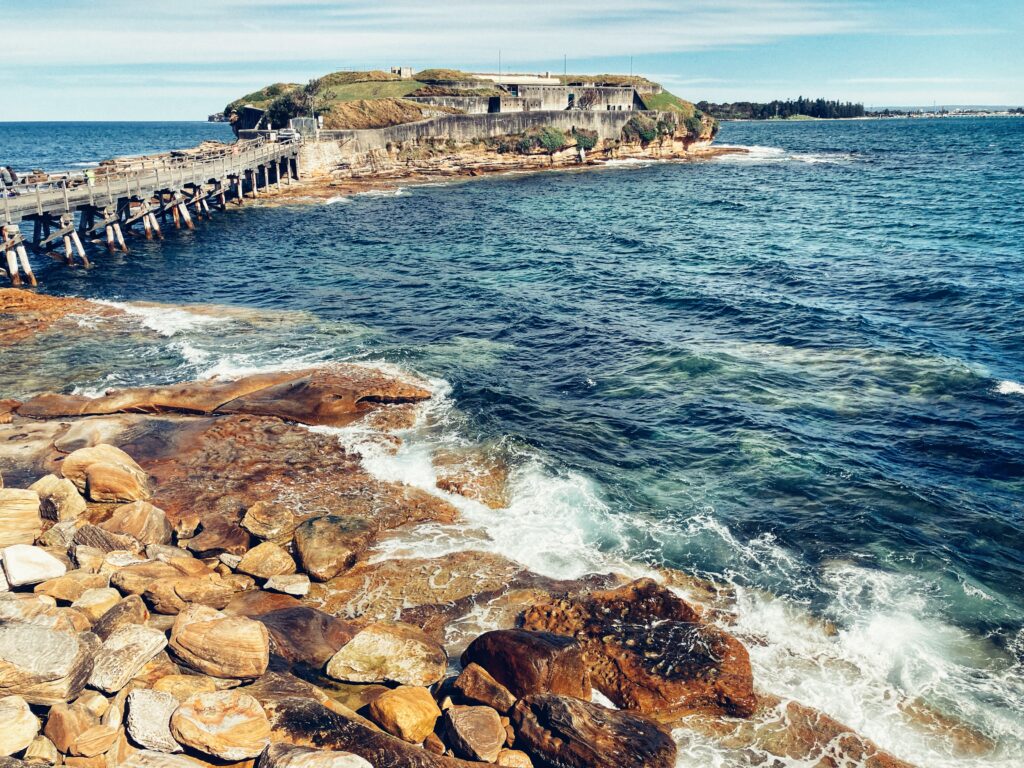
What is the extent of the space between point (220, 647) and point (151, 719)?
1.31 m

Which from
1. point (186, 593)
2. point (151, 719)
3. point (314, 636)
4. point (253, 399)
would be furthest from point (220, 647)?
point (253, 399)

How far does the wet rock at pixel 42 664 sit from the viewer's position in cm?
769

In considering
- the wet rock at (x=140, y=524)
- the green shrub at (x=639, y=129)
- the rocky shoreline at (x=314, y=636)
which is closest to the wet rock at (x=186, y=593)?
the rocky shoreline at (x=314, y=636)

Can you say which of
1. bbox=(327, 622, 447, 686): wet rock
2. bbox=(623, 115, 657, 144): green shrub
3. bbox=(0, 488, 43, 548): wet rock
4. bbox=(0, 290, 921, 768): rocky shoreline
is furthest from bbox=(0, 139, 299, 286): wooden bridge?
bbox=(623, 115, 657, 144): green shrub

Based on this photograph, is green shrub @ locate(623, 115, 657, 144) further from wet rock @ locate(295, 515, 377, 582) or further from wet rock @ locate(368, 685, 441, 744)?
wet rock @ locate(368, 685, 441, 744)

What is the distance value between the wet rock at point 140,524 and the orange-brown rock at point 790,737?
950 cm

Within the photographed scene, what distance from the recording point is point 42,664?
782cm

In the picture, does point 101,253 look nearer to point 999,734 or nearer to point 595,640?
point 595,640

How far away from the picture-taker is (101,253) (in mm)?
39938

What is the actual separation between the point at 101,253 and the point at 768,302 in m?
35.4

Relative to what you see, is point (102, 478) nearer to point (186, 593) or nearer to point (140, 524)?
point (140, 524)

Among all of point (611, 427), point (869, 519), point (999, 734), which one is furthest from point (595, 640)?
point (611, 427)

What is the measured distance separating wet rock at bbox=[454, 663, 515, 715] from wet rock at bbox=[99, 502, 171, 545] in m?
6.84

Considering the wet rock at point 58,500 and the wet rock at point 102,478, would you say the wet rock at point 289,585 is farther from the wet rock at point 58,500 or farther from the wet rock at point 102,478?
the wet rock at point 58,500
